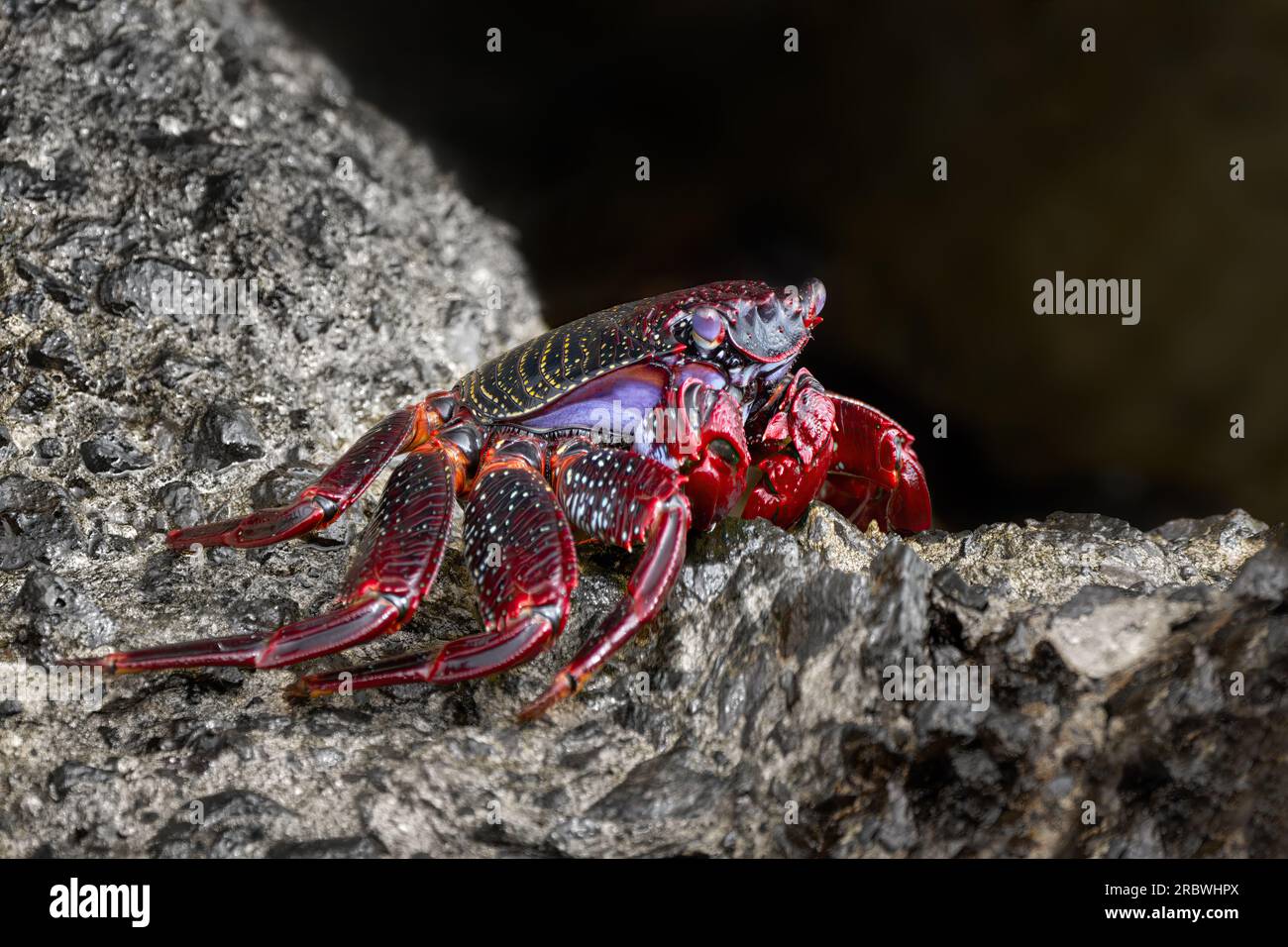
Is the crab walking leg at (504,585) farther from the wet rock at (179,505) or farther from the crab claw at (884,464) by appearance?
the crab claw at (884,464)

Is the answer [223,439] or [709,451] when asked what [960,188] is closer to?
[709,451]

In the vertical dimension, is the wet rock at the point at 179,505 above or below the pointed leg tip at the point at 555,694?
above

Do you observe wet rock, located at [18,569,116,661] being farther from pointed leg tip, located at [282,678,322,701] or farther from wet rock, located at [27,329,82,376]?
wet rock, located at [27,329,82,376]

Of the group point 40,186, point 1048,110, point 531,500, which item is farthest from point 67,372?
point 1048,110

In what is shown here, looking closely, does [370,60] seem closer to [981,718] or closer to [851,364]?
[851,364]

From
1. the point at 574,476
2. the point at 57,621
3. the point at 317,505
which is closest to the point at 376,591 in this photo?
the point at 317,505

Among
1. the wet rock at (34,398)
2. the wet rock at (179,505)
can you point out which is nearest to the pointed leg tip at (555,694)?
the wet rock at (179,505)
